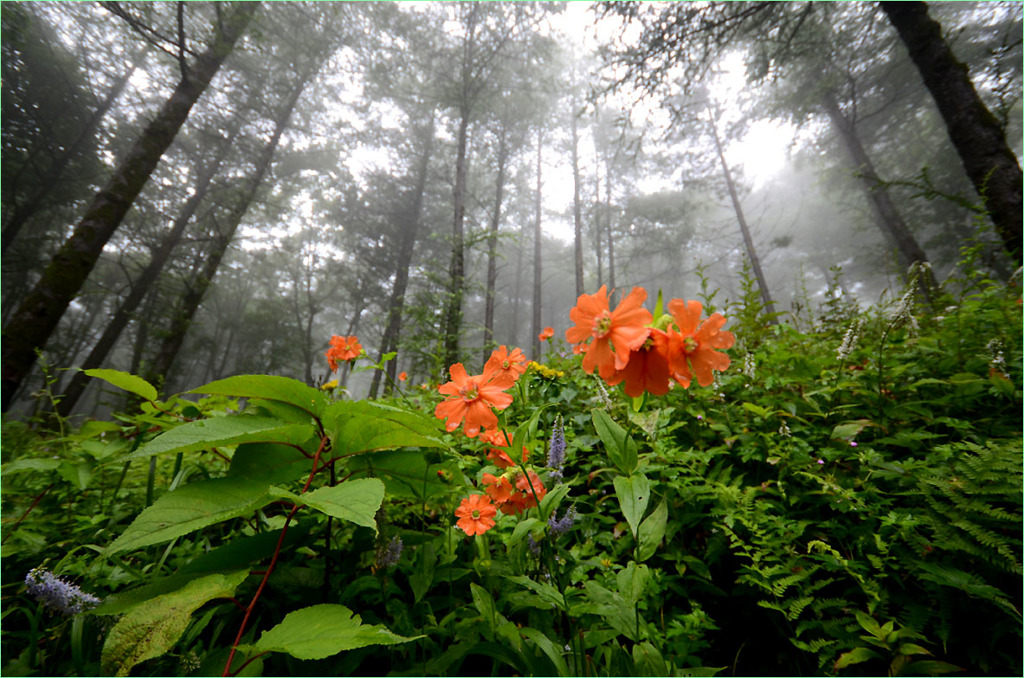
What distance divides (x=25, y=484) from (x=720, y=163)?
57.3ft

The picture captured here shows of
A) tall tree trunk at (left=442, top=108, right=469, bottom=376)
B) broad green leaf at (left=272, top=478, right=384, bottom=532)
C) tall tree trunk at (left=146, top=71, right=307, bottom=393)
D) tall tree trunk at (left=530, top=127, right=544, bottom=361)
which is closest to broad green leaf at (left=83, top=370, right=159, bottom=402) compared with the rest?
broad green leaf at (left=272, top=478, right=384, bottom=532)

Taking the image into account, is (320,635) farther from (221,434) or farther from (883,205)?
(883,205)

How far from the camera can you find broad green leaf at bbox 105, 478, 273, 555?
622 millimetres

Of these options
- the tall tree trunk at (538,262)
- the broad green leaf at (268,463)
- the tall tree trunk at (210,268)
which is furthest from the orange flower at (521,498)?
the tall tree trunk at (538,262)

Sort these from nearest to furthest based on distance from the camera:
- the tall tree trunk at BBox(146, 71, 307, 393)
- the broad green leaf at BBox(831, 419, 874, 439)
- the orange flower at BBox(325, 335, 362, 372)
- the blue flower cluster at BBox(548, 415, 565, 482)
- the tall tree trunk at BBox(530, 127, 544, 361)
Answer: the blue flower cluster at BBox(548, 415, 565, 482) → the broad green leaf at BBox(831, 419, 874, 439) → the orange flower at BBox(325, 335, 362, 372) → the tall tree trunk at BBox(146, 71, 307, 393) → the tall tree trunk at BBox(530, 127, 544, 361)

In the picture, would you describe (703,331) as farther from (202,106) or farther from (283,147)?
(283,147)

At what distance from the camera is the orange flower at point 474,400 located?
911 millimetres

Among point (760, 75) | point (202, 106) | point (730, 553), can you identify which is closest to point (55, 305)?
point (730, 553)

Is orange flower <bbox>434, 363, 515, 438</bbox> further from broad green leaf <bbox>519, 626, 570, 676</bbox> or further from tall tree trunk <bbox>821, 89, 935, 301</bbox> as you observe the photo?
tall tree trunk <bbox>821, 89, 935, 301</bbox>

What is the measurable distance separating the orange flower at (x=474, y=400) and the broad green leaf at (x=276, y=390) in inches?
13.9

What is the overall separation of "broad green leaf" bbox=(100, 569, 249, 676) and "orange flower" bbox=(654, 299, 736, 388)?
3.21 ft

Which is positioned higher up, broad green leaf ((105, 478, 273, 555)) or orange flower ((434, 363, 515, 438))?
orange flower ((434, 363, 515, 438))

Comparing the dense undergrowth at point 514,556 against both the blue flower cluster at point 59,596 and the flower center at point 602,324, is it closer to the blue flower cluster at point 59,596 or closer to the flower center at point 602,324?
the blue flower cluster at point 59,596

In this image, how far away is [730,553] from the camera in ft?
4.11
